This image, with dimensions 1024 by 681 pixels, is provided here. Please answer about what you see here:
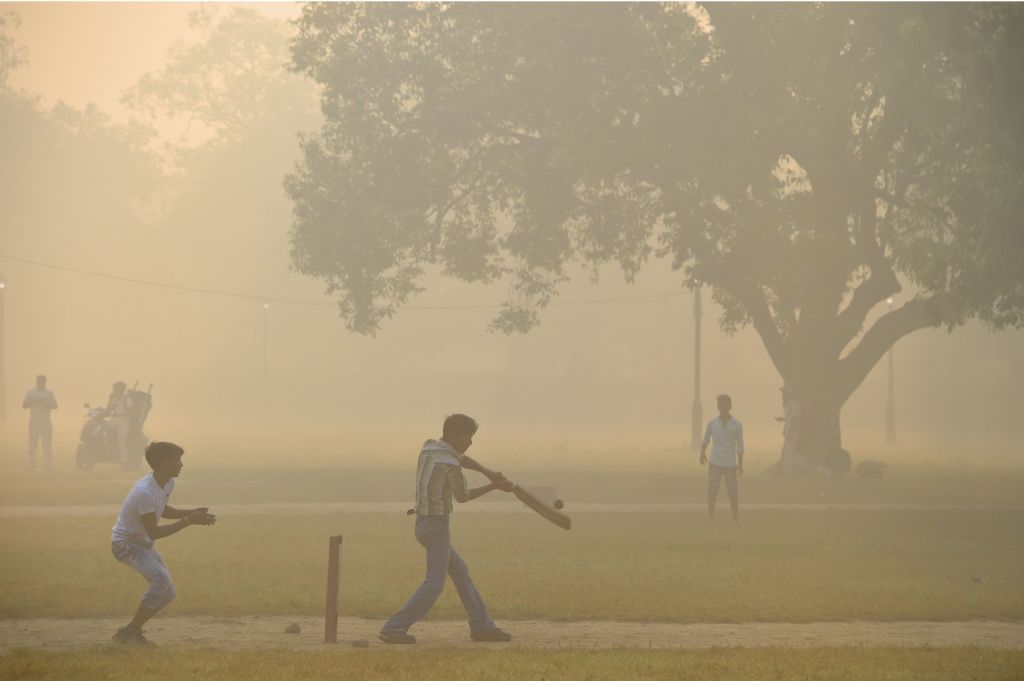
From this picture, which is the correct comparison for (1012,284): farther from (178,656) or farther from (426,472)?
(178,656)

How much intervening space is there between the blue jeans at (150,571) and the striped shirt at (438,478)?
2.08 meters

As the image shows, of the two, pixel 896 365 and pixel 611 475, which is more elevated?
pixel 896 365

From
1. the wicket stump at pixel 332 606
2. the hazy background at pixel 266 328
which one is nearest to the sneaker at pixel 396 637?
the wicket stump at pixel 332 606

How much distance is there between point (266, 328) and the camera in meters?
100

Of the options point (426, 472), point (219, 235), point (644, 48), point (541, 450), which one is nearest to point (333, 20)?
point (644, 48)

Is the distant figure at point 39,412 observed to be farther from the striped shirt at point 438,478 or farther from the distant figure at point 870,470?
the striped shirt at point 438,478

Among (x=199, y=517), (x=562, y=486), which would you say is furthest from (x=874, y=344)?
(x=199, y=517)

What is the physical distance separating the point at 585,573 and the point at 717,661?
6.10 m

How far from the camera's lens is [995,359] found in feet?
294

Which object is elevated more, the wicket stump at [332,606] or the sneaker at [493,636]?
the wicket stump at [332,606]

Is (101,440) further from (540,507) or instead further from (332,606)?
(540,507)

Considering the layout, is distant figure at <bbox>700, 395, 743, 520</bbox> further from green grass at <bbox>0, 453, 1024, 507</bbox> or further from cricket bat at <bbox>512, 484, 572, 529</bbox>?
cricket bat at <bbox>512, 484, 572, 529</bbox>

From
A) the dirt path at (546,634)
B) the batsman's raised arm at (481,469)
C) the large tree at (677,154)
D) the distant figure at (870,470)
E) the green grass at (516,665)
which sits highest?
the large tree at (677,154)

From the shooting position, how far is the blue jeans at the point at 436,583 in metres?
12.5
